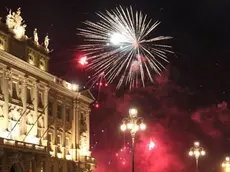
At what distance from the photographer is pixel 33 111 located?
54.3 meters

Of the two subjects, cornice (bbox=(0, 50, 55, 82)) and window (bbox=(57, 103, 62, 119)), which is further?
window (bbox=(57, 103, 62, 119))

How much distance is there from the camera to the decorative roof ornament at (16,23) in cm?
5162

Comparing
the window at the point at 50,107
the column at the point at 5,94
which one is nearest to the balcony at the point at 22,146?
the column at the point at 5,94

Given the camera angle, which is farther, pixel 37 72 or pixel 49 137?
pixel 49 137

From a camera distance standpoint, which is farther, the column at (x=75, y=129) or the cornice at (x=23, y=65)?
the column at (x=75, y=129)

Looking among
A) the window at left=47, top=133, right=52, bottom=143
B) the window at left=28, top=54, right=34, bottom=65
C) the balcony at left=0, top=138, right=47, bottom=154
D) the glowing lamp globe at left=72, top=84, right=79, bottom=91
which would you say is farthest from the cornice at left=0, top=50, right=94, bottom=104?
the balcony at left=0, top=138, right=47, bottom=154

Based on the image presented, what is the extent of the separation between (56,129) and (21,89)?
9.72m

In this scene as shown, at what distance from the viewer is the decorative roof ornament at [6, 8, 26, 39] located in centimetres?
5162

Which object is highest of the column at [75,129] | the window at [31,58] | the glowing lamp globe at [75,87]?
the glowing lamp globe at [75,87]

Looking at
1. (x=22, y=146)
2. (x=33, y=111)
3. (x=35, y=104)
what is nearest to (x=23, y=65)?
(x=35, y=104)

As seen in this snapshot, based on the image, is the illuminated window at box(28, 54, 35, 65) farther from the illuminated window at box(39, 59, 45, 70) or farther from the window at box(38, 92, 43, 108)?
the window at box(38, 92, 43, 108)

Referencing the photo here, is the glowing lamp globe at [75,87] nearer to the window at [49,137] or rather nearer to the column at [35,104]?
the window at [49,137]

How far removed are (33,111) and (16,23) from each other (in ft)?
28.7

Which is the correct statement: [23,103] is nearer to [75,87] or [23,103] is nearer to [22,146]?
[22,146]
